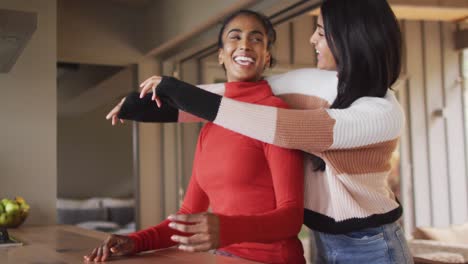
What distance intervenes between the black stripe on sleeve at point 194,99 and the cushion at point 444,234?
4.02m

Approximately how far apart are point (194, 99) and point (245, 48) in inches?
13.4

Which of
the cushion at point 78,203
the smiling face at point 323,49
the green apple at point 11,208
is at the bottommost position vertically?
the cushion at point 78,203

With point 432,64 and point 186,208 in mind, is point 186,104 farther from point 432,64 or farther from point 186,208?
point 432,64

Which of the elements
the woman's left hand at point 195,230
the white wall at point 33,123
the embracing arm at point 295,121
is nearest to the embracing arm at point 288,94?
the embracing arm at point 295,121

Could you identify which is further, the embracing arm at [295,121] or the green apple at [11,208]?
the green apple at [11,208]

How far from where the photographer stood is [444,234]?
497cm

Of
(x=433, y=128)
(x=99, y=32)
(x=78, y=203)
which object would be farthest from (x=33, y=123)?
(x=433, y=128)

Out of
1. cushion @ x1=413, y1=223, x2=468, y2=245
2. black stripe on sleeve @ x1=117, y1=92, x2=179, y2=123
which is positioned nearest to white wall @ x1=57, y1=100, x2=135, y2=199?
cushion @ x1=413, y1=223, x2=468, y2=245

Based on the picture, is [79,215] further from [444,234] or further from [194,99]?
[194,99]

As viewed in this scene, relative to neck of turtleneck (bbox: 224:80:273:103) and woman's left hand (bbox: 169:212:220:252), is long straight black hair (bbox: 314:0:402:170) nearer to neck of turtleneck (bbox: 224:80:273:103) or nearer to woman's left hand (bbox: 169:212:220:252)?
neck of turtleneck (bbox: 224:80:273:103)

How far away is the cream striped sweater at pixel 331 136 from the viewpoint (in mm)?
1215

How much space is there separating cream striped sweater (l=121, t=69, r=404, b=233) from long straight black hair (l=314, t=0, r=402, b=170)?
0.04 m

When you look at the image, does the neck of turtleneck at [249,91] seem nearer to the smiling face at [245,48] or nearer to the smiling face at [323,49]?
the smiling face at [245,48]

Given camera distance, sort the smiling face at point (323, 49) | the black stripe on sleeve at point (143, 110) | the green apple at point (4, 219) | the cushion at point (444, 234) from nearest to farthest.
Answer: the smiling face at point (323, 49) < the black stripe on sleeve at point (143, 110) < the green apple at point (4, 219) < the cushion at point (444, 234)
